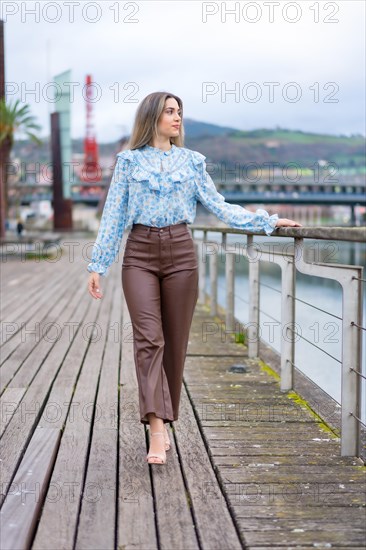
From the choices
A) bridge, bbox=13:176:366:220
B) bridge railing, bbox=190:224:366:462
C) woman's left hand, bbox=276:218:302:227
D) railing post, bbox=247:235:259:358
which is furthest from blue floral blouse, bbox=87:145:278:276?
bridge, bbox=13:176:366:220

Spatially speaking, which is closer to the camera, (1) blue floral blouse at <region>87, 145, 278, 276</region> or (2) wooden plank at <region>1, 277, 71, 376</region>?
(1) blue floral blouse at <region>87, 145, 278, 276</region>

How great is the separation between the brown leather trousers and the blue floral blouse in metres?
0.06

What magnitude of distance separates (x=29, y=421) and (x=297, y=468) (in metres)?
1.39

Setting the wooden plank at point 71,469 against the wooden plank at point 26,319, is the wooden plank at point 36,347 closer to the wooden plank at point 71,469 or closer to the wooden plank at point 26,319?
the wooden plank at point 26,319

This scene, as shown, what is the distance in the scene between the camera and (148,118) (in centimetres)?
322

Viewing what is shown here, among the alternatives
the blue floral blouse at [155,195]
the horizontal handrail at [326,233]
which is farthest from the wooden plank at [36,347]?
the horizontal handrail at [326,233]

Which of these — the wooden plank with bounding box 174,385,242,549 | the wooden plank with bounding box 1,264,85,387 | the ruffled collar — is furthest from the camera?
the wooden plank with bounding box 1,264,85,387

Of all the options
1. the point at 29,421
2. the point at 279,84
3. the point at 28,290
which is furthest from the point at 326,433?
the point at 28,290

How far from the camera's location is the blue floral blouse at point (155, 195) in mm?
3199

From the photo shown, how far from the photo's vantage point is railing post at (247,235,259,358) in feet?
17.8

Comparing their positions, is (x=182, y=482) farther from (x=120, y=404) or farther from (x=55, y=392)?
(x=55, y=392)

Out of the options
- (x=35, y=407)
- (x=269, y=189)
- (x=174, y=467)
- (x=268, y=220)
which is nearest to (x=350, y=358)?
(x=268, y=220)

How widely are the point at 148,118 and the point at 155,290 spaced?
660 millimetres

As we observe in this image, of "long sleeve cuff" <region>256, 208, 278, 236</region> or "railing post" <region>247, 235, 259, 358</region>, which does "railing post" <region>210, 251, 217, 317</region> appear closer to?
"railing post" <region>247, 235, 259, 358</region>
